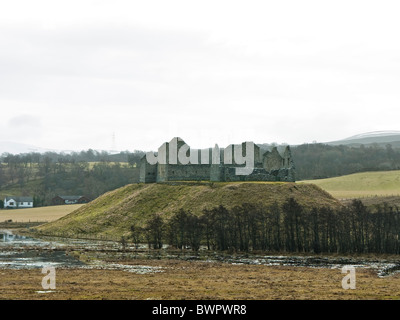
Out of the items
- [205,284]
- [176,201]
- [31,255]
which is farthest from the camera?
[176,201]

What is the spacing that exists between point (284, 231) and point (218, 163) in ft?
96.4

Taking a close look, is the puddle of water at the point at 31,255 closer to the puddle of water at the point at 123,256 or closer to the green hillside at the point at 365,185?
the puddle of water at the point at 123,256

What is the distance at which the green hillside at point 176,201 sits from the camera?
312 feet

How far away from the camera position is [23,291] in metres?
39.8

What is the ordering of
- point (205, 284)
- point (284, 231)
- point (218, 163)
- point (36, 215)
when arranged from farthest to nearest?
1. point (36, 215)
2. point (218, 163)
3. point (284, 231)
4. point (205, 284)

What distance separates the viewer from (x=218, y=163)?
10825 centimetres

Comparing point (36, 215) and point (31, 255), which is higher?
point (36, 215)

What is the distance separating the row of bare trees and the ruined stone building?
20.4 metres

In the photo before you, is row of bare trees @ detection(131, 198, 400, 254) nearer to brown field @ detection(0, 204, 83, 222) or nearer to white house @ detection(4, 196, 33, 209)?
brown field @ detection(0, 204, 83, 222)

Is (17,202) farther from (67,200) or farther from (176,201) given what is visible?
(176,201)

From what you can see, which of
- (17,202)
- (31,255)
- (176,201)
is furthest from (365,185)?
(17,202)

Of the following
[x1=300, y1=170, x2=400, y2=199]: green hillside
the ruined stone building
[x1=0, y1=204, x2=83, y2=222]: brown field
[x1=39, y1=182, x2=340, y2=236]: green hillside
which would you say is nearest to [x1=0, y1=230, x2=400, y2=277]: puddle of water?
[x1=39, y1=182, x2=340, y2=236]: green hillside
